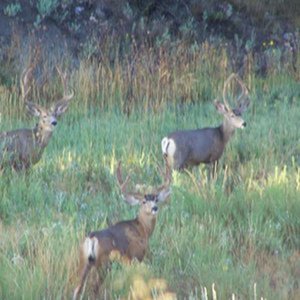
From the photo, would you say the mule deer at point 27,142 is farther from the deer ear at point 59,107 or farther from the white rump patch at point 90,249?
the white rump patch at point 90,249

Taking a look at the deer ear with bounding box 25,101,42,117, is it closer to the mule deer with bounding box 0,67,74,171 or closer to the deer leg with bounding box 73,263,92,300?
the mule deer with bounding box 0,67,74,171

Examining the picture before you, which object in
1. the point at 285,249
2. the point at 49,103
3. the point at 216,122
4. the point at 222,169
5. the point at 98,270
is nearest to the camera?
the point at 98,270

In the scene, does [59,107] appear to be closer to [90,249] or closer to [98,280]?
[90,249]

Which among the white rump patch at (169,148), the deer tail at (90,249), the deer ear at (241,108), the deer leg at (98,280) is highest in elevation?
the deer ear at (241,108)

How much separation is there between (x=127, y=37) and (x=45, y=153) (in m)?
7.02

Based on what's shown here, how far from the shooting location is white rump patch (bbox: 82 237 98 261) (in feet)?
24.6

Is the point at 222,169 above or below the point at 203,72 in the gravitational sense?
below

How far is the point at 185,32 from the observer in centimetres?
1930

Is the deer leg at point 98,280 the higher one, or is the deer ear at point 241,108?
the deer ear at point 241,108

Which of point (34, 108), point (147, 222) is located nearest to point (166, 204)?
point (147, 222)

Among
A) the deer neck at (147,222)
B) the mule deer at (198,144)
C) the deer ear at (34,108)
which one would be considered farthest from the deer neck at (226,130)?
the deer neck at (147,222)

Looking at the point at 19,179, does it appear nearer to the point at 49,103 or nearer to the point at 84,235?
the point at 84,235

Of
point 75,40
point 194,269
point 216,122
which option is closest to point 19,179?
point 194,269

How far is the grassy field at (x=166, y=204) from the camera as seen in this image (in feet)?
24.0
